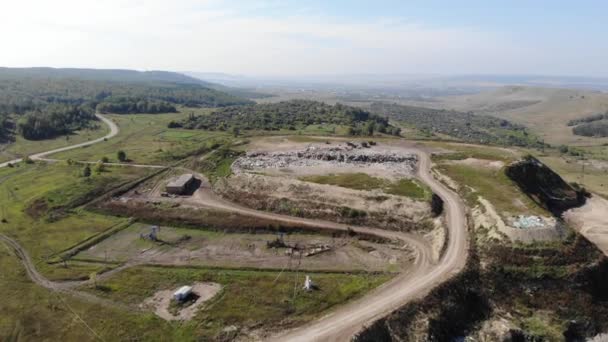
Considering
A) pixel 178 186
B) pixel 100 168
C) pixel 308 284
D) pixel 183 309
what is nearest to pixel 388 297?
pixel 308 284

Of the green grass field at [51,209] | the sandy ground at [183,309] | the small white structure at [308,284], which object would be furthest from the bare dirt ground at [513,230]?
the green grass field at [51,209]

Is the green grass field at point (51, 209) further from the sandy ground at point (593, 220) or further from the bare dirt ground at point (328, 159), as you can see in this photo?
the sandy ground at point (593, 220)

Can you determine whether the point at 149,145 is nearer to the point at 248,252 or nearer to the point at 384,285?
the point at 248,252

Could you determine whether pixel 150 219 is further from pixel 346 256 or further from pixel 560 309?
pixel 560 309

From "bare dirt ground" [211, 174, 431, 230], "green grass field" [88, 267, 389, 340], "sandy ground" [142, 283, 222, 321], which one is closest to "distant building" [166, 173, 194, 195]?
"bare dirt ground" [211, 174, 431, 230]

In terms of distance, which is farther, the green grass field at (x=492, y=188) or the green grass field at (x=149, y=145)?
the green grass field at (x=149, y=145)

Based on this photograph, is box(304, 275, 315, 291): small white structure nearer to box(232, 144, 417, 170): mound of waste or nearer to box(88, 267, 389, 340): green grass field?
box(88, 267, 389, 340): green grass field
